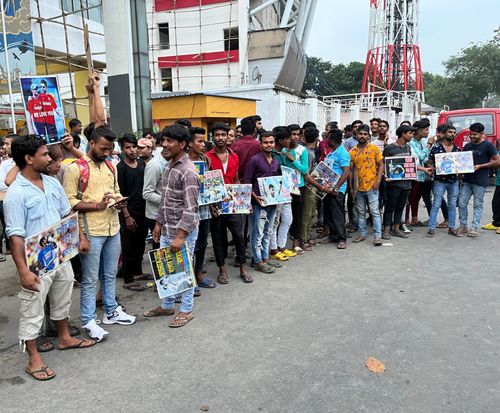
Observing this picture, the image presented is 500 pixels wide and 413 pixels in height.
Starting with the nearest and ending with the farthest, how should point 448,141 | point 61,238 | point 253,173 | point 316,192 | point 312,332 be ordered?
1. point 61,238
2. point 312,332
3. point 253,173
4. point 316,192
5. point 448,141

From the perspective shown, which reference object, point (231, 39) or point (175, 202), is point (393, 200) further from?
point (231, 39)

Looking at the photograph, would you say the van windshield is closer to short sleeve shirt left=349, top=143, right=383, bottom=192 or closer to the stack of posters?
short sleeve shirt left=349, top=143, right=383, bottom=192

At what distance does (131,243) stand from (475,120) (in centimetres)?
1013

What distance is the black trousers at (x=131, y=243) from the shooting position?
4.66 metres

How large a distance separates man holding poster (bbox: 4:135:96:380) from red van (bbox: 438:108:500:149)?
10.3 m

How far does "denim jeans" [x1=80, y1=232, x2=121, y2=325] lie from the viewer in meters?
3.38

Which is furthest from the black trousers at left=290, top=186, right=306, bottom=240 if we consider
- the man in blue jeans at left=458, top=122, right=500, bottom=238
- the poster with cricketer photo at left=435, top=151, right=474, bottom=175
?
the man in blue jeans at left=458, top=122, right=500, bottom=238

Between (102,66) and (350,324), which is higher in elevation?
(102,66)

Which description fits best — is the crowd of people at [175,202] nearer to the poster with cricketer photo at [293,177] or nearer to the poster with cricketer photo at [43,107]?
the poster with cricketer photo at [293,177]

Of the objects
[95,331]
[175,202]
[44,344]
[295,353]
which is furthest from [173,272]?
[295,353]

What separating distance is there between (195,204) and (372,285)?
90.4 inches

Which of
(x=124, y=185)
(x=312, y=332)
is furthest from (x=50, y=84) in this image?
(x=312, y=332)

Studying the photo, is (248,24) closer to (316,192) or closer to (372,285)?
(316,192)

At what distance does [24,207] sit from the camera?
2764 millimetres
